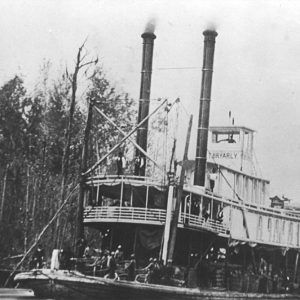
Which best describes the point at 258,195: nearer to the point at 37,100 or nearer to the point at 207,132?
the point at 207,132

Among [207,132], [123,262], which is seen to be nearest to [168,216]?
[123,262]

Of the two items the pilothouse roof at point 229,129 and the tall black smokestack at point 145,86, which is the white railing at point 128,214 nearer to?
the tall black smokestack at point 145,86

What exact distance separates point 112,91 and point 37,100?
290cm

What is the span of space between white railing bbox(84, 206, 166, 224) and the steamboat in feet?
0.09

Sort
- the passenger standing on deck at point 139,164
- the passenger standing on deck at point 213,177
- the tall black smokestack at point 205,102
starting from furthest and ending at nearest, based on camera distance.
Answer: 1. the passenger standing on deck at point 213,177
2. the tall black smokestack at point 205,102
3. the passenger standing on deck at point 139,164

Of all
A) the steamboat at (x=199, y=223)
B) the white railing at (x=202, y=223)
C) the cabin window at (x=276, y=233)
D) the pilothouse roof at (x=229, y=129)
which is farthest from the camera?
the pilothouse roof at (x=229, y=129)

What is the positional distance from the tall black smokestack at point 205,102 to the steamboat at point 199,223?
3 centimetres

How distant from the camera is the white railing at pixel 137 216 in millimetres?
19764

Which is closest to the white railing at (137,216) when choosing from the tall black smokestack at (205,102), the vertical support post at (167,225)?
the vertical support post at (167,225)

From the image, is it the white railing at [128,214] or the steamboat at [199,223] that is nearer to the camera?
the steamboat at [199,223]

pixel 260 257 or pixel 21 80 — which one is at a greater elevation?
pixel 21 80

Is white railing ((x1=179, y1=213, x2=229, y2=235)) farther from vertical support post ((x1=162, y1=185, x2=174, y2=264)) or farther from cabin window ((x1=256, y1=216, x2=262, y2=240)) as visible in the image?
cabin window ((x1=256, y1=216, x2=262, y2=240))

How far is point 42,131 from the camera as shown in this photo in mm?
27891

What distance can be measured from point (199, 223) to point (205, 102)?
5049 mm
